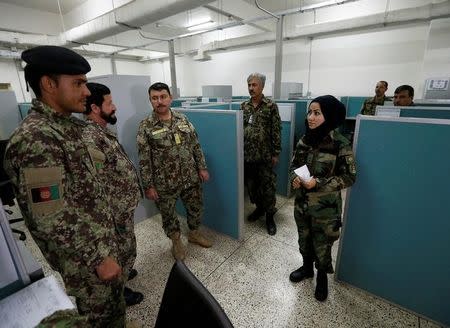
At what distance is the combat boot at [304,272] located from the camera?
5.62 ft

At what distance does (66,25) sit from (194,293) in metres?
8.30

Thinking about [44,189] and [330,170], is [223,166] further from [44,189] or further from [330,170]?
[44,189]

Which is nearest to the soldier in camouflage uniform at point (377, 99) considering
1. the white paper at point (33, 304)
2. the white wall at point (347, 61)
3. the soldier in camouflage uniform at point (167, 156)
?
the white wall at point (347, 61)

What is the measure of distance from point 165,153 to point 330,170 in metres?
1.20

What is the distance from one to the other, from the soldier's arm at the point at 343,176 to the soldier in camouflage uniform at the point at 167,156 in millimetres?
992

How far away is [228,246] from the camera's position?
2156mm

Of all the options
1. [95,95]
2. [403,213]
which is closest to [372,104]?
[403,213]

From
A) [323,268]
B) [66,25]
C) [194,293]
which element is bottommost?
[323,268]

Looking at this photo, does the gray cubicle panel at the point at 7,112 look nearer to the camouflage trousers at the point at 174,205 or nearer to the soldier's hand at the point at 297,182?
the camouflage trousers at the point at 174,205

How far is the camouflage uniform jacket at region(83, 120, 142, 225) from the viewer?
4.20 feet

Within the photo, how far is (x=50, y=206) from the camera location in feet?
2.64

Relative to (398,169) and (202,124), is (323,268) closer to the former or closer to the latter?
(398,169)

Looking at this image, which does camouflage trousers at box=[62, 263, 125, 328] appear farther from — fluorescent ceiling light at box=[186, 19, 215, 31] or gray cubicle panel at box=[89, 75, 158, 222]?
fluorescent ceiling light at box=[186, 19, 215, 31]

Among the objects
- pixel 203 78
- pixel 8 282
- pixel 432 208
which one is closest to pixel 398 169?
pixel 432 208
